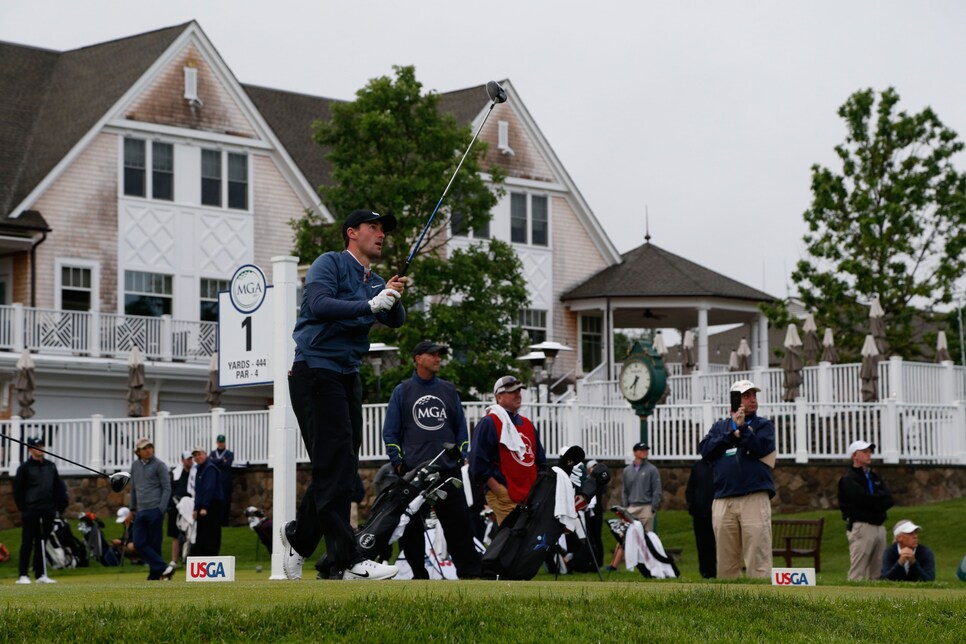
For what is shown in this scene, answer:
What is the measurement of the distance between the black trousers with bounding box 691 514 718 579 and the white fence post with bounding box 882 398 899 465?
10468mm

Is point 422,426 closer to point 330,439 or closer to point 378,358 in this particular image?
point 330,439

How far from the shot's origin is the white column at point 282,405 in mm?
15125

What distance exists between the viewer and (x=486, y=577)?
12.4m

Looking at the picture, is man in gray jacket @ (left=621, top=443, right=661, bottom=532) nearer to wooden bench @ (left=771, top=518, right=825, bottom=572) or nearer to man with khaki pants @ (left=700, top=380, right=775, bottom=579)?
wooden bench @ (left=771, top=518, right=825, bottom=572)

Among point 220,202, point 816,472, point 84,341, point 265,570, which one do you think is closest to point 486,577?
point 265,570

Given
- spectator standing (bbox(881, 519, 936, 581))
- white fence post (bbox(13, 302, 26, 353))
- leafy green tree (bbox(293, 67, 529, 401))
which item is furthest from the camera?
white fence post (bbox(13, 302, 26, 353))

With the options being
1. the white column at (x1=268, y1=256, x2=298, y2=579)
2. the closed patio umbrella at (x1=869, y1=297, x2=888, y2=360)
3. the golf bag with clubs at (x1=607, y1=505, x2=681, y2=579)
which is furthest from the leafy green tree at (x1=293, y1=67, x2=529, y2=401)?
the white column at (x1=268, y1=256, x2=298, y2=579)

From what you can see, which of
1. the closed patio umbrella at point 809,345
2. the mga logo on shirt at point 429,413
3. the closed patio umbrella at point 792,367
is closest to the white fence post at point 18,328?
the closed patio umbrella at point 792,367

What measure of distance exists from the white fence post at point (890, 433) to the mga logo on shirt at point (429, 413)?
17.1 metres

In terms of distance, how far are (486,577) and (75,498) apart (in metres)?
23.2

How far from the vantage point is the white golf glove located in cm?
999

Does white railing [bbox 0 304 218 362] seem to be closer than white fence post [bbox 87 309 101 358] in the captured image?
Yes

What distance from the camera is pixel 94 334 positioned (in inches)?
1574

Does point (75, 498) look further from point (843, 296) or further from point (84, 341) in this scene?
point (843, 296)
